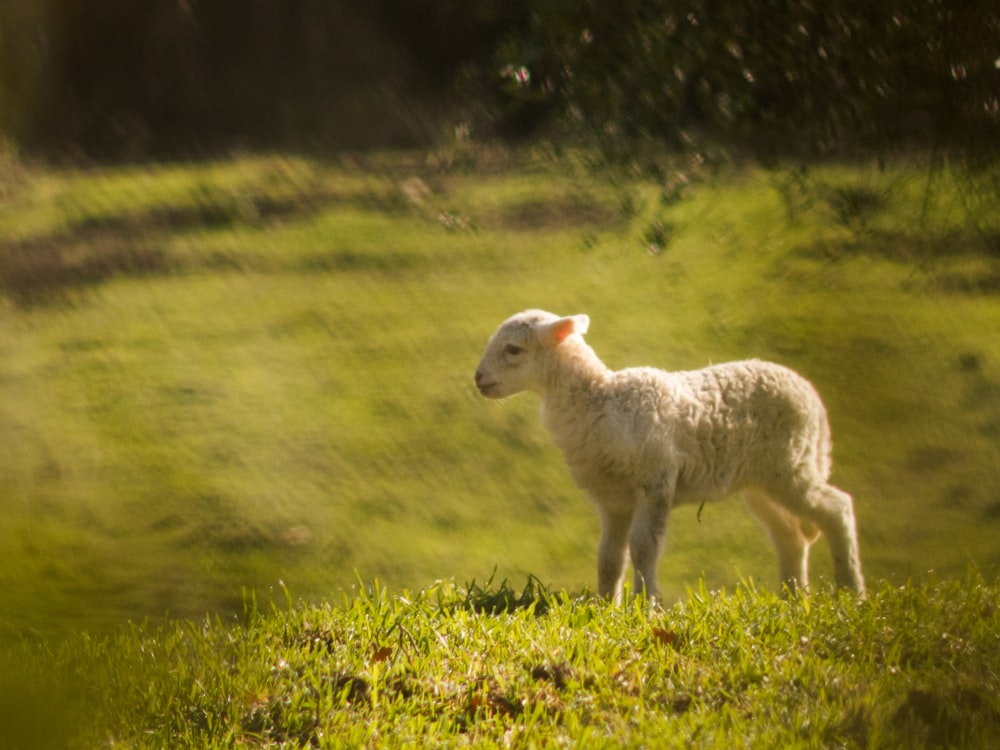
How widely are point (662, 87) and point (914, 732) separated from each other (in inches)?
82.1

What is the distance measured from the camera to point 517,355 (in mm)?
4793

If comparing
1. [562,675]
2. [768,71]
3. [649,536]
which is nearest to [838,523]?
[649,536]

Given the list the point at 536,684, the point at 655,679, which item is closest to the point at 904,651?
the point at 655,679

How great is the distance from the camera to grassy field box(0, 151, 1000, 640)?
695cm

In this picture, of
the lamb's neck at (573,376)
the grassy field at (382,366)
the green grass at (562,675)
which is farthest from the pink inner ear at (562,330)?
the grassy field at (382,366)

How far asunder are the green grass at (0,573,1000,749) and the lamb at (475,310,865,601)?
53 cm

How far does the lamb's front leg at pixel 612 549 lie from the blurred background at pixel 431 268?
1.25 meters

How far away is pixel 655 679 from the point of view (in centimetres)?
360

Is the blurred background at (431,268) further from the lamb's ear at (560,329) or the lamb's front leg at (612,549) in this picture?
the lamb's front leg at (612,549)

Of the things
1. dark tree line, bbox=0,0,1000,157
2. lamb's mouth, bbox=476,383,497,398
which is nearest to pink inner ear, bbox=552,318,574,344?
lamb's mouth, bbox=476,383,497,398

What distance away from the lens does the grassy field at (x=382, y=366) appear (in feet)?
22.8

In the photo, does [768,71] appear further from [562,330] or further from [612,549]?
[612,549]

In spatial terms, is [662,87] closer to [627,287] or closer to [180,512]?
[180,512]

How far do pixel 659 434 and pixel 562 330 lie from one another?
1.96 ft
